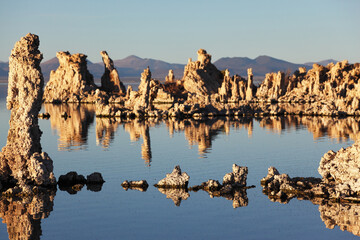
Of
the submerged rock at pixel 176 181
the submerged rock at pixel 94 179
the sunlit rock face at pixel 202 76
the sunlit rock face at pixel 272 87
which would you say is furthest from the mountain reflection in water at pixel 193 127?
the sunlit rock face at pixel 202 76

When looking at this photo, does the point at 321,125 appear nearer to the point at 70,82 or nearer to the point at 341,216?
the point at 341,216

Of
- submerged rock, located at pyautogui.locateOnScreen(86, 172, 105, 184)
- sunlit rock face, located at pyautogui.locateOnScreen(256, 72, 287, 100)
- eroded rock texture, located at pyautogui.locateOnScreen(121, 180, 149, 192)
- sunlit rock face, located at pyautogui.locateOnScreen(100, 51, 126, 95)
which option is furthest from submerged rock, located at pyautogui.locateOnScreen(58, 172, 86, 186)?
sunlit rock face, located at pyautogui.locateOnScreen(100, 51, 126, 95)

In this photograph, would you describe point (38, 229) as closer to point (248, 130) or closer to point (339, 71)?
point (248, 130)

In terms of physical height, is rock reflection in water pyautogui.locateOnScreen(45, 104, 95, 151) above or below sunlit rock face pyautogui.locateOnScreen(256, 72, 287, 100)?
below

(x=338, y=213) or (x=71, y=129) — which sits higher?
(x=71, y=129)

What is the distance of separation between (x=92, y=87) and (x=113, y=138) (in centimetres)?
9974

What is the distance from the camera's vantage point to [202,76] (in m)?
170

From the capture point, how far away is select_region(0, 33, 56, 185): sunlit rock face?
1486 inches

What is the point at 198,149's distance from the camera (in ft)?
190

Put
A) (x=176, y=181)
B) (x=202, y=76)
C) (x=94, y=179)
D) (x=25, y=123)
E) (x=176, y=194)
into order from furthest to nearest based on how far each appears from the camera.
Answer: (x=202, y=76), (x=94, y=179), (x=25, y=123), (x=176, y=181), (x=176, y=194)

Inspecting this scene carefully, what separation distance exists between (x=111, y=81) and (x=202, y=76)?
24.3 meters

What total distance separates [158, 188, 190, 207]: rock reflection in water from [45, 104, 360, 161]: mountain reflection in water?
13.1 metres

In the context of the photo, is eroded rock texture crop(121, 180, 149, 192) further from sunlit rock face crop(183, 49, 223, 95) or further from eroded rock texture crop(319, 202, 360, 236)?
sunlit rock face crop(183, 49, 223, 95)

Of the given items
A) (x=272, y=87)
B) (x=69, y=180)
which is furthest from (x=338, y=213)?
(x=272, y=87)
